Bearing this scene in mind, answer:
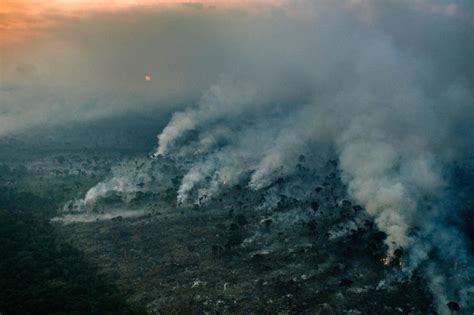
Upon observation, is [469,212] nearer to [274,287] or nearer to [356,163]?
[356,163]

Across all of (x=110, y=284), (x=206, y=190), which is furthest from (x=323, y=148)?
(x=110, y=284)

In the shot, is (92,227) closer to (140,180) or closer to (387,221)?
(140,180)

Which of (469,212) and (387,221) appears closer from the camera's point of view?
(387,221)

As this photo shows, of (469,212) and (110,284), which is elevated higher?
(469,212)

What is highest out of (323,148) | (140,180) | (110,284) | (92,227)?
(323,148)

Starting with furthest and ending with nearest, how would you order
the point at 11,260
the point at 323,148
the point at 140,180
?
the point at 323,148 → the point at 140,180 → the point at 11,260

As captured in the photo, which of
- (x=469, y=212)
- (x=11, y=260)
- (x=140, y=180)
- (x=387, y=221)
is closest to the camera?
(x=11, y=260)

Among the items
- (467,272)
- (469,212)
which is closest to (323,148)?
(469,212)
